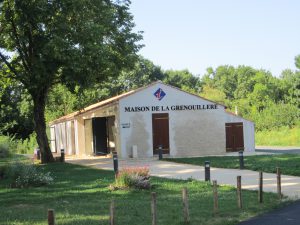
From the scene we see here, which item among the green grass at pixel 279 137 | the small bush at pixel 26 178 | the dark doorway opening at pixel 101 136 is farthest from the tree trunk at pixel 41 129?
the green grass at pixel 279 137

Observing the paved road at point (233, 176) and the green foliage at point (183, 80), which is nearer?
the paved road at point (233, 176)

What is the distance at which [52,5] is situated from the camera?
2416 cm

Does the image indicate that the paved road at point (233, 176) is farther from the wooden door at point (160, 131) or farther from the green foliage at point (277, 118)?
the green foliage at point (277, 118)

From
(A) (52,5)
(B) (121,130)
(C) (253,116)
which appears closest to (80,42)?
(A) (52,5)

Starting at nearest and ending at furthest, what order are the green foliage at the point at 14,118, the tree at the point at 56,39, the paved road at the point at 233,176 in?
1. the paved road at the point at 233,176
2. the tree at the point at 56,39
3. the green foliage at the point at 14,118

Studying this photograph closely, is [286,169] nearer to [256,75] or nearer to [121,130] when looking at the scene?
[121,130]

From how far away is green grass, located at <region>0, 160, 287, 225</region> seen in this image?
10.6 m

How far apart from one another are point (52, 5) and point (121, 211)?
49.9 ft

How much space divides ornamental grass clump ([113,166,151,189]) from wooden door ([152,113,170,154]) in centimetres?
1677

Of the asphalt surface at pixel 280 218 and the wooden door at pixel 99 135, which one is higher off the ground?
the wooden door at pixel 99 135

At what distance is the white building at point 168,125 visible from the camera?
104 feet

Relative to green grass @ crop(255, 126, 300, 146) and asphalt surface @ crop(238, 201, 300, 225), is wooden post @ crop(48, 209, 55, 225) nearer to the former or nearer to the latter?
asphalt surface @ crop(238, 201, 300, 225)

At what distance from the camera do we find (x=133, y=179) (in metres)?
15.1

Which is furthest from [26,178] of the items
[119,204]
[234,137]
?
[234,137]
